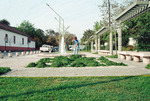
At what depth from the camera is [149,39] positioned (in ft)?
54.8

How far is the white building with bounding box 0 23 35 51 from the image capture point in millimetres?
31156

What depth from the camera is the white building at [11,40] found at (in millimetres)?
31156

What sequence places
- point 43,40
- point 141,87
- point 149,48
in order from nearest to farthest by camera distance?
point 141,87 → point 149,48 → point 43,40

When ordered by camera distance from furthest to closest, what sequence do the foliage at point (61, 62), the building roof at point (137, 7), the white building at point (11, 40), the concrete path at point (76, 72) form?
the white building at point (11, 40)
the building roof at point (137, 7)
the foliage at point (61, 62)
the concrete path at point (76, 72)

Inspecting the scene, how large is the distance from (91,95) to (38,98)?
1.20m

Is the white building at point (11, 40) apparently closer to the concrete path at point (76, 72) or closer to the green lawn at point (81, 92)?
the concrete path at point (76, 72)

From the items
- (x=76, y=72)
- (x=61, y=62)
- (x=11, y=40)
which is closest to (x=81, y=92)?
(x=76, y=72)

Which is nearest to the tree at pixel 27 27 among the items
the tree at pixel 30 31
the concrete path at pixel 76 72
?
the tree at pixel 30 31

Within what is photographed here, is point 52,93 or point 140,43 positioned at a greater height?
point 140,43

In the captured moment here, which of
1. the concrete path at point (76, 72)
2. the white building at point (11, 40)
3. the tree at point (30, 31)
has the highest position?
the tree at point (30, 31)

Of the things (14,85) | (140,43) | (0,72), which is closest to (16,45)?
(140,43)

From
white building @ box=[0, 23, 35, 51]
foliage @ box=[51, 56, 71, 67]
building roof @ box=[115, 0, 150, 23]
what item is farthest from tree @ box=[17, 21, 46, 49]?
building roof @ box=[115, 0, 150, 23]

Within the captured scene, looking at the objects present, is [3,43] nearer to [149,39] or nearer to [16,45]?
[16,45]

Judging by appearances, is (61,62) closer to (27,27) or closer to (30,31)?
(30,31)
